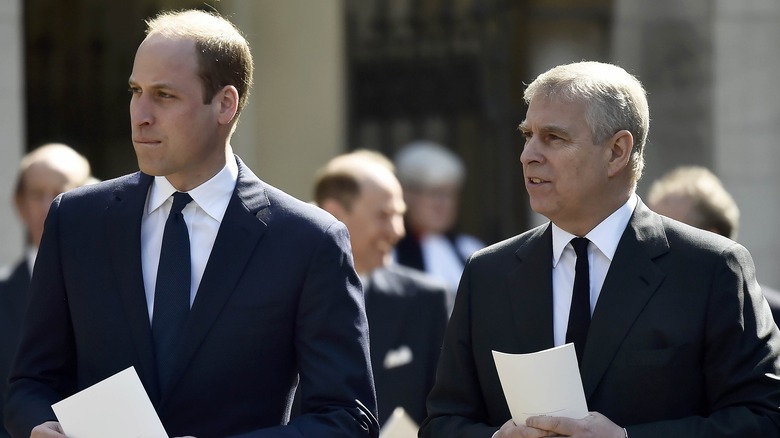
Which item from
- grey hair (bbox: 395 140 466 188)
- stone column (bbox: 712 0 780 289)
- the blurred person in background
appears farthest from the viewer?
stone column (bbox: 712 0 780 289)

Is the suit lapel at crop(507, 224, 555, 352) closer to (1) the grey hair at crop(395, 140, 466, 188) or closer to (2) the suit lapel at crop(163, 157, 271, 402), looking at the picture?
(2) the suit lapel at crop(163, 157, 271, 402)

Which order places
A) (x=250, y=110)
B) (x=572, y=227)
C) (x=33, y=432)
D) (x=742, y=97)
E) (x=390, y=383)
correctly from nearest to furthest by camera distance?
1. (x=33, y=432)
2. (x=572, y=227)
3. (x=390, y=383)
4. (x=742, y=97)
5. (x=250, y=110)

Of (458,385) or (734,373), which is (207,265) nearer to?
(458,385)

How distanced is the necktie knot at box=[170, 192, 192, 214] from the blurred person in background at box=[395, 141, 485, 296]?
4.59 m

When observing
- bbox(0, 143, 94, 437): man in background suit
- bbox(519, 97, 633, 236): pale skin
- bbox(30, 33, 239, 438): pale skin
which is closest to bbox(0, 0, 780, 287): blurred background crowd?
bbox(0, 143, 94, 437): man in background suit

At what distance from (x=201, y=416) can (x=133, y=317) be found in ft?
1.02

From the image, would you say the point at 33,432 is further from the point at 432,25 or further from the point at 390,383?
the point at 432,25

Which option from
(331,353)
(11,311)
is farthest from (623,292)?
(11,311)

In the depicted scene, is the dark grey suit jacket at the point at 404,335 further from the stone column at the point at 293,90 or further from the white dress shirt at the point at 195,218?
the stone column at the point at 293,90

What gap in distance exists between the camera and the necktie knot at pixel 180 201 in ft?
12.2

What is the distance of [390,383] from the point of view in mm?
5820

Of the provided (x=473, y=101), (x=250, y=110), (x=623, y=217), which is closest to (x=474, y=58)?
(x=473, y=101)

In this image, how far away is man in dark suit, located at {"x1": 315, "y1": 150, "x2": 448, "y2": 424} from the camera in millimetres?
5859

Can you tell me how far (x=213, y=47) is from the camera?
145 inches
